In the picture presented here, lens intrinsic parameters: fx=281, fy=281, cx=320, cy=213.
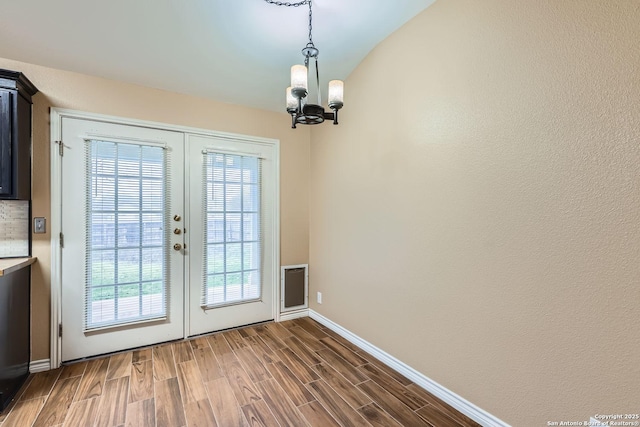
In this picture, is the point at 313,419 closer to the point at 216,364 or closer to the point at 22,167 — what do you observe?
the point at 216,364

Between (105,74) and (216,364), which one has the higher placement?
(105,74)

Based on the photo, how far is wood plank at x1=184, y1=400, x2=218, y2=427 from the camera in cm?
166

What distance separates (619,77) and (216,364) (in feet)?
9.84

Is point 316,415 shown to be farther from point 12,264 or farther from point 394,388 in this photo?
point 12,264

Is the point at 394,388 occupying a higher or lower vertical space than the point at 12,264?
lower

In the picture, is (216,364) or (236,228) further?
(236,228)

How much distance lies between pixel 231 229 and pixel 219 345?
3.65ft

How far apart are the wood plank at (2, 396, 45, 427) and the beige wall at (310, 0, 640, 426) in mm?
2343

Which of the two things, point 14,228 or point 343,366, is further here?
point 343,366

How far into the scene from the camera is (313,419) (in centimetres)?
170

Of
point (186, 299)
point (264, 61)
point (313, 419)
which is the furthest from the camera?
point (186, 299)

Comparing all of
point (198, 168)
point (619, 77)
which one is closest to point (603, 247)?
point (619, 77)

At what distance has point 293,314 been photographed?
10.8ft

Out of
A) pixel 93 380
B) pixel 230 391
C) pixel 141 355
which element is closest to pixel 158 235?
pixel 141 355
